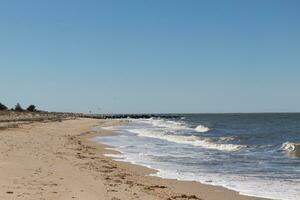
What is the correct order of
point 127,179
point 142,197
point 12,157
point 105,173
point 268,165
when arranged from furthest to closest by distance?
point 268,165 < point 12,157 < point 105,173 < point 127,179 < point 142,197

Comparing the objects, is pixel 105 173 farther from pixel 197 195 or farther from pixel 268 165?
pixel 268 165

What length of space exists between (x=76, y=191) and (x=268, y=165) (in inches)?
444

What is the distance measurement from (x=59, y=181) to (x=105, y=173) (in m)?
3.20

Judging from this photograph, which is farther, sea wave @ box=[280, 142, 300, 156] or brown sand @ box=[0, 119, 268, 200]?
sea wave @ box=[280, 142, 300, 156]

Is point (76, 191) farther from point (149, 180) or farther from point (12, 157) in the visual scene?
point (12, 157)

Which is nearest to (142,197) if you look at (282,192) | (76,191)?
(76,191)

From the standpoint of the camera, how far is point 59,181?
1343cm

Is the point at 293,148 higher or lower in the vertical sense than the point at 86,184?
higher

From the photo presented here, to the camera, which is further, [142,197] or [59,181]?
[59,181]

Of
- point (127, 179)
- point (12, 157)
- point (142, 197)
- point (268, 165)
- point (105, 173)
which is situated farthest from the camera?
point (268, 165)

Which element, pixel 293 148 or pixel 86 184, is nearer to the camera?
pixel 86 184

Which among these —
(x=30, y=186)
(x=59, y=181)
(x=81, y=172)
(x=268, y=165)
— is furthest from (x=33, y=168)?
(x=268, y=165)

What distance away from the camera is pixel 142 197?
12.0 meters

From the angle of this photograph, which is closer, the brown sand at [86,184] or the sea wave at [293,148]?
the brown sand at [86,184]
